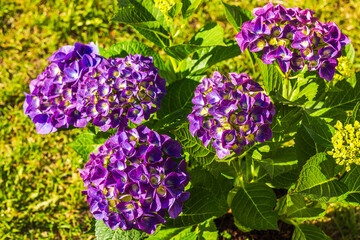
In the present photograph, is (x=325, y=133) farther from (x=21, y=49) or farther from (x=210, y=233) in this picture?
(x=21, y=49)

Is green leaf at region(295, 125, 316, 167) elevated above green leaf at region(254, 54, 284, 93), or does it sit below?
below

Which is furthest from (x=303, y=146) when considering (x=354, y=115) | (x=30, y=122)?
(x=30, y=122)

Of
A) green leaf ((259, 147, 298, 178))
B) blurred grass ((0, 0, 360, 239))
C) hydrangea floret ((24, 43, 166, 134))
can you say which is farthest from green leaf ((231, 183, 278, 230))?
blurred grass ((0, 0, 360, 239))

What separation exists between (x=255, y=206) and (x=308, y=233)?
451 millimetres

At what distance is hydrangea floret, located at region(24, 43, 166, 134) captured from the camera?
5.49 feet

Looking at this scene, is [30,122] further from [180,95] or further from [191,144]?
[191,144]

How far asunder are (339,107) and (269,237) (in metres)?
1.00

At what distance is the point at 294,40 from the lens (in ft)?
5.17

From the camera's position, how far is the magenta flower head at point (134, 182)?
58.8 inches

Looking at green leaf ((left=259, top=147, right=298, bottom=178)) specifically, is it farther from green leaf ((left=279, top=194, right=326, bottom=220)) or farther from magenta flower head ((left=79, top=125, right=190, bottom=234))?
magenta flower head ((left=79, top=125, right=190, bottom=234))

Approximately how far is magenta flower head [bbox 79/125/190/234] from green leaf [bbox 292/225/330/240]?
0.94m

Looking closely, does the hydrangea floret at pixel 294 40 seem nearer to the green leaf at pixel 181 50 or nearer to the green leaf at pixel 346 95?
the green leaf at pixel 181 50

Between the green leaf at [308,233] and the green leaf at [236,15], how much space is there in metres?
1.19

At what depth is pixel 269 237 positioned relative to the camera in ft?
8.22
